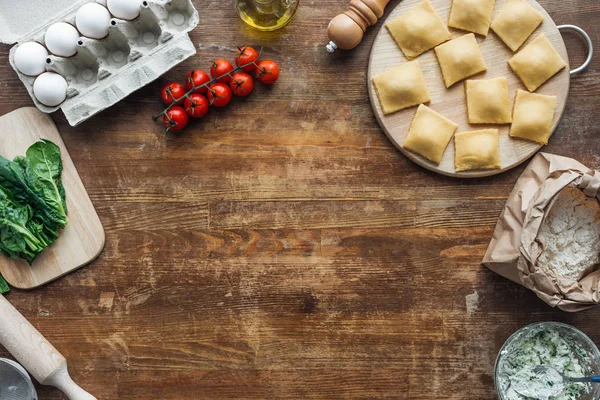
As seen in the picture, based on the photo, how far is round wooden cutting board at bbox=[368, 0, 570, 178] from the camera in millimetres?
2092

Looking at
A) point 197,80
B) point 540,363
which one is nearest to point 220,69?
point 197,80

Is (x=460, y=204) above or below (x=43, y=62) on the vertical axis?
below

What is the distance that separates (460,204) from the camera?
84.2 inches

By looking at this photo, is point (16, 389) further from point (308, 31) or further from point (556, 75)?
point (556, 75)

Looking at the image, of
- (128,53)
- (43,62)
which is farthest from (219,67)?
(43,62)

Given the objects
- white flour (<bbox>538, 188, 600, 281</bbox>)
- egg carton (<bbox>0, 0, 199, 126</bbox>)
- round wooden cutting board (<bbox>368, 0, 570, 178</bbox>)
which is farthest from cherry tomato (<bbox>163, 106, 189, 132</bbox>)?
white flour (<bbox>538, 188, 600, 281</bbox>)

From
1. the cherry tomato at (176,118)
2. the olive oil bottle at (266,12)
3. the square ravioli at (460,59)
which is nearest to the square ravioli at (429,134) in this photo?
the square ravioli at (460,59)

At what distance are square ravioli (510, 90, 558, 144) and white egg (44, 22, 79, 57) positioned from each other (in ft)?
5.26

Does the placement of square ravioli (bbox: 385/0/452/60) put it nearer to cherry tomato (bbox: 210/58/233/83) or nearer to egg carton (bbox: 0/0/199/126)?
cherry tomato (bbox: 210/58/233/83)

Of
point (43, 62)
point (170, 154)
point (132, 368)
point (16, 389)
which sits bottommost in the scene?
point (132, 368)

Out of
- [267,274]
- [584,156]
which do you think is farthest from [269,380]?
[584,156]

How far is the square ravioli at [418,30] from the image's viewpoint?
81.3 inches

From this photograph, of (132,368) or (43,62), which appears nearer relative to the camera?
(43,62)

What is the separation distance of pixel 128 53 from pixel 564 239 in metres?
1.73
